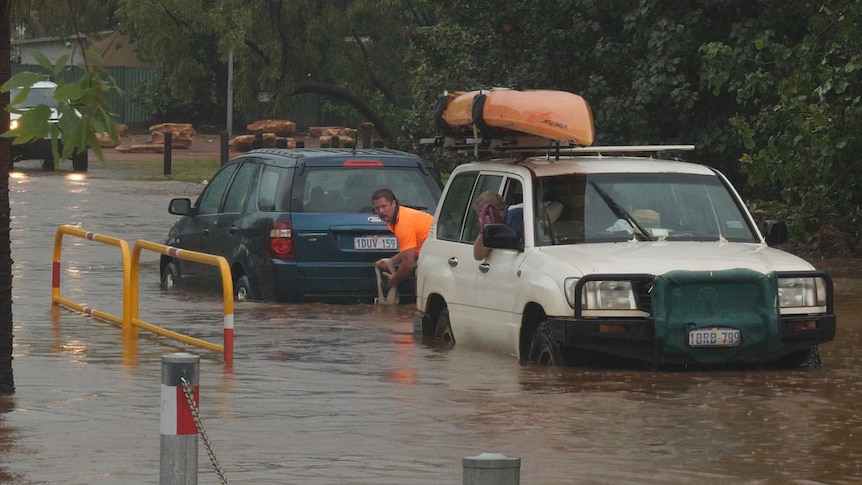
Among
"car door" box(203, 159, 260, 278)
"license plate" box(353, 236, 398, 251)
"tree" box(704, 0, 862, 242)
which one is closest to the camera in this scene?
"license plate" box(353, 236, 398, 251)

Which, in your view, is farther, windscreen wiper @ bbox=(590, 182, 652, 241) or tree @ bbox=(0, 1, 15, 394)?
windscreen wiper @ bbox=(590, 182, 652, 241)

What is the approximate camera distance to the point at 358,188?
640 inches

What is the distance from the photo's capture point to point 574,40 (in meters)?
26.3

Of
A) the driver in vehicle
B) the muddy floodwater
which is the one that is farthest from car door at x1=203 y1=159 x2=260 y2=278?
the driver in vehicle

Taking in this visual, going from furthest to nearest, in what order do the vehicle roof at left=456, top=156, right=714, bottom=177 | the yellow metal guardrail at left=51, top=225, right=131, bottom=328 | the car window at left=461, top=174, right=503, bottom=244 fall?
the yellow metal guardrail at left=51, top=225, right=131, bottom=328, the car window at left=461, top=174, right=503, bottom=244, the vehicle roof at left=456, top=156, right=714, bottom=177

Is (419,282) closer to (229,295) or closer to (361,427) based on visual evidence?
(229,295)

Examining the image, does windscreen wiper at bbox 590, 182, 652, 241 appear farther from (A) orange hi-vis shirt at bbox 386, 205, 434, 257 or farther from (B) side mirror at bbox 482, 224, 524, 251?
(A) orange hi-vis shirt at bbox 386, 205, 434, 257

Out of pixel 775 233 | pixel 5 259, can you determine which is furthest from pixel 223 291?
pixel 775 233

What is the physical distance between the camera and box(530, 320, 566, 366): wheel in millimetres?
11484

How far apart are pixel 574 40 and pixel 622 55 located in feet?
3.17

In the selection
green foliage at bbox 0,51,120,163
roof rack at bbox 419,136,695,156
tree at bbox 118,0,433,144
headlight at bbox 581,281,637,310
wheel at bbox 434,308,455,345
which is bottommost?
wheel at bbox 434,308,455,345

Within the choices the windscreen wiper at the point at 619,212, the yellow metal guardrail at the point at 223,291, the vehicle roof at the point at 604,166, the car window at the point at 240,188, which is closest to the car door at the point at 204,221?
the car window at the point at 240,188

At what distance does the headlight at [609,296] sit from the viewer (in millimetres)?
11062

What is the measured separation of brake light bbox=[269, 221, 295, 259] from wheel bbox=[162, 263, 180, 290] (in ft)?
8.83
